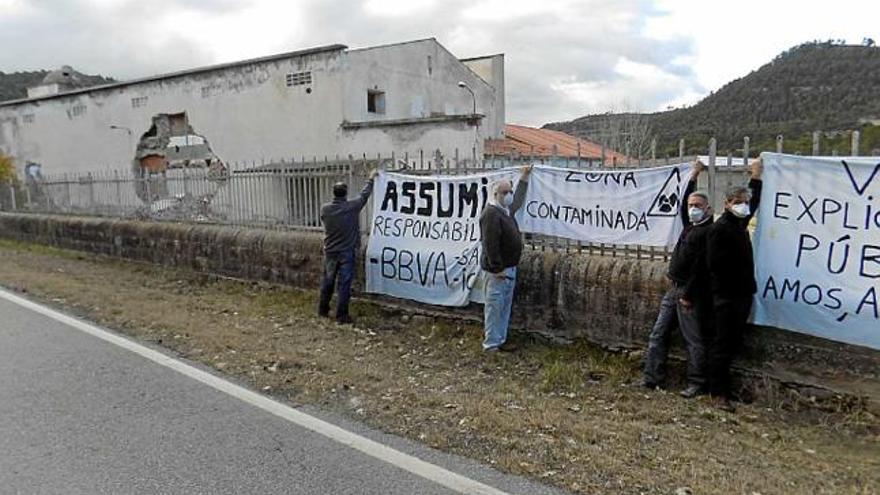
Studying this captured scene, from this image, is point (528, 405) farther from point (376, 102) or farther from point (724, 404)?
point (376, 102)

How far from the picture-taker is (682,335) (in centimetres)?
533

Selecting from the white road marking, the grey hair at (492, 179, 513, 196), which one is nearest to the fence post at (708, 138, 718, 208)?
the grey hair at (492, 179, 513, 196)

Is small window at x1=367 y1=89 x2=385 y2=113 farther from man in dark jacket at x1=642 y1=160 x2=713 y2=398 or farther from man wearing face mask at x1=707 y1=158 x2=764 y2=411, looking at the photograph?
man wearing face mask at x1=707 y1=158 x2=764 y2=411

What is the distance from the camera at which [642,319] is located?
5.72 meters

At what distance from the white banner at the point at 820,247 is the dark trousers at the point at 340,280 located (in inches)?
184

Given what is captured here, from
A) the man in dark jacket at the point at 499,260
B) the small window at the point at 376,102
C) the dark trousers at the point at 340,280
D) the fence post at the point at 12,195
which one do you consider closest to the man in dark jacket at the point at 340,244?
the dark trousers at the point at 340,280

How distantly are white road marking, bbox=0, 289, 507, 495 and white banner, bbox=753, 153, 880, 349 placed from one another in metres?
3.01

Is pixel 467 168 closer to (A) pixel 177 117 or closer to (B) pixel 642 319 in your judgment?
(B) pixel 642 319

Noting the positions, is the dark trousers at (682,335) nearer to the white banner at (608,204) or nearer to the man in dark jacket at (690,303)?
the man in dark jacket at (690,303)

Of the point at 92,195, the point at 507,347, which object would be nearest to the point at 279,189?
the point at 507,347

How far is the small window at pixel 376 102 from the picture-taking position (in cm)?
2011

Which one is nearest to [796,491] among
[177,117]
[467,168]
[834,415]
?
[834,415]

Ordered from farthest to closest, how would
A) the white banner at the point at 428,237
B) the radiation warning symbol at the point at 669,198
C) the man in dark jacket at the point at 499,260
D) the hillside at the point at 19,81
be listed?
the hillside at the point at 19,81 < the white banner at the point at 428,237 < the man in dark jacket at the point at 499,260 < the radiation warning symbol at the point at 669,198

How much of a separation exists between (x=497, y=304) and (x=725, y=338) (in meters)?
2.24
